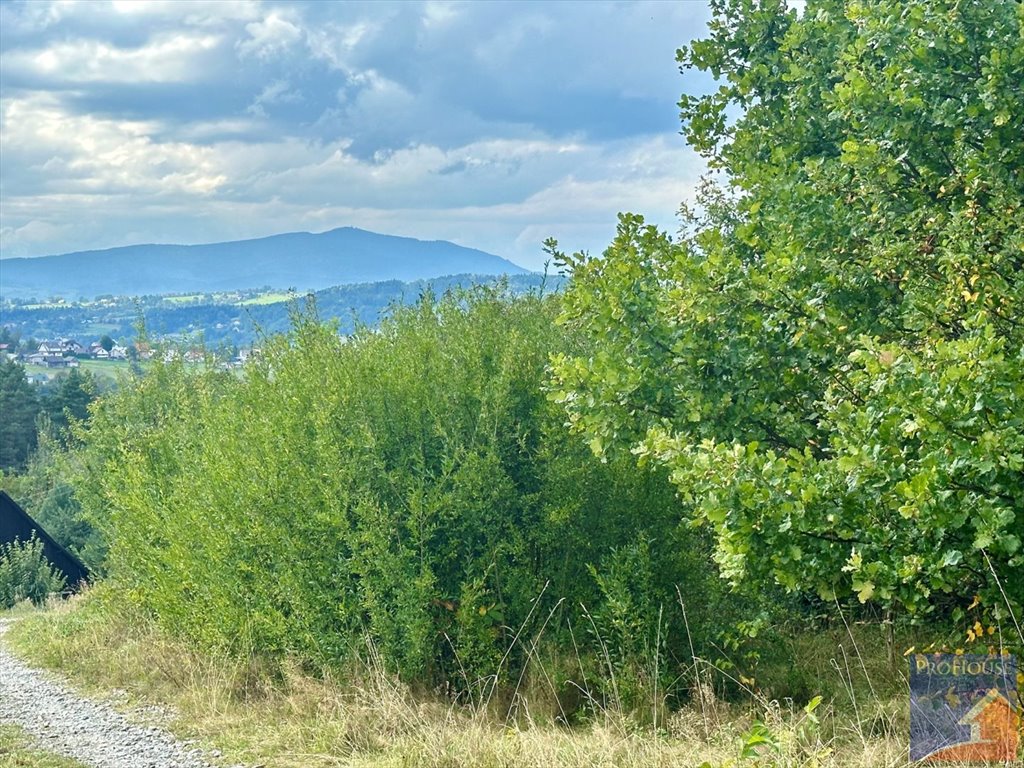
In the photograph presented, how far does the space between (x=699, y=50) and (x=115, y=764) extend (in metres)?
8.86

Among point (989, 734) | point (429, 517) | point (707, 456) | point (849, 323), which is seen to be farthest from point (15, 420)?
point (989, 734)

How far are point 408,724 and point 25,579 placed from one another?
22446mm

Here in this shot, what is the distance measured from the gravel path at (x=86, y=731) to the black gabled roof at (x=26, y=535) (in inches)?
1010

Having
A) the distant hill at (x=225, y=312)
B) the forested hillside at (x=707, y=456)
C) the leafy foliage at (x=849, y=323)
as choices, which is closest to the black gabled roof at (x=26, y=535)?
the distant hill at (x=225, y=312)

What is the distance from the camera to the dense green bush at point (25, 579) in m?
26.1

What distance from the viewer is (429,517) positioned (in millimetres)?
10094

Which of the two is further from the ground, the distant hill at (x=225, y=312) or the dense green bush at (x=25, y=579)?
the distant hill at (x=225, y=312)

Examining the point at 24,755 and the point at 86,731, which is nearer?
the point at 24,755

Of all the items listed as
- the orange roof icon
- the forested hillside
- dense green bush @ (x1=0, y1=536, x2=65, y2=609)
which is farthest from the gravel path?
dense green bush @ (x1=0, y1=536, x2=65, y2=609)

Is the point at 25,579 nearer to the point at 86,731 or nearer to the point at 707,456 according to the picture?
the point at 86,731

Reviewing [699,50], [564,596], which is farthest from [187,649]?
[699,50]

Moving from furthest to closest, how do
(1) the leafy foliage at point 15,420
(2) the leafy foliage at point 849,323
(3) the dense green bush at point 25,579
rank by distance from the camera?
(1) the leafy foliage at point 15,420 → (3) the dense green bush at point 25,579 → (2) the leafy foliage at point 849,323

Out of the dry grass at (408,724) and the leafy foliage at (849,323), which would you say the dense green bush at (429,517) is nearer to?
the dry grass at (408,724)

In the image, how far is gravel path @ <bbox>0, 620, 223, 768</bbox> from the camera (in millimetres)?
8742
